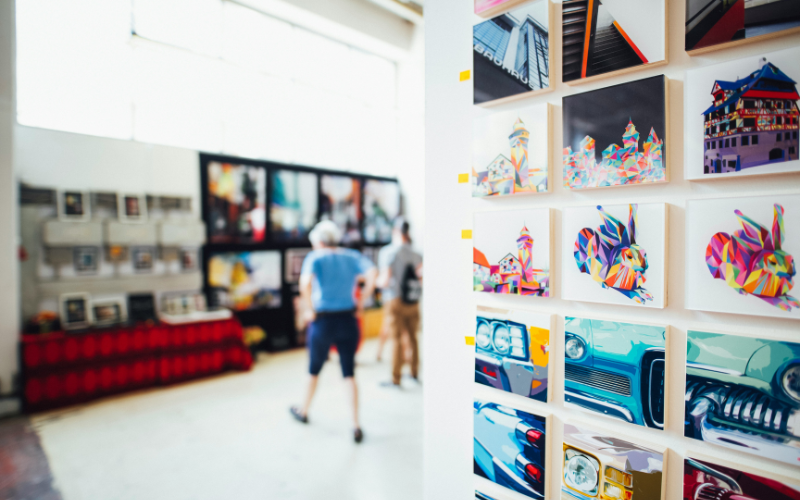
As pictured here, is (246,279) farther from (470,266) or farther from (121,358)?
(470,266)

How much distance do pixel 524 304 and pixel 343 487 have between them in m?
1.94

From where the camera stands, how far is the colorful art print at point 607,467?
1227 millimetres

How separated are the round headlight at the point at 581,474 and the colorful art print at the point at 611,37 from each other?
4.16 feet

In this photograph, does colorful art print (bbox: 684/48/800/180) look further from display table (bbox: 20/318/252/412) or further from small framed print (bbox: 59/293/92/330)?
small framed print (bbox: 59/293/92/330)

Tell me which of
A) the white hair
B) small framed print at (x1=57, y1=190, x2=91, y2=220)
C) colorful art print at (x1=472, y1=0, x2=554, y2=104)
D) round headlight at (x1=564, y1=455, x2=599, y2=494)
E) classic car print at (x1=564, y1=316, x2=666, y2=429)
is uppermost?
colorful art print at (x1=472, y1=0, x2=554, y2=104)

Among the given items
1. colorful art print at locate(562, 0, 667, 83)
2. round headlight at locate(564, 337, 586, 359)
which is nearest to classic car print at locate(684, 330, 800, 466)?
round headlight at locate(564, 337, 586, 359)

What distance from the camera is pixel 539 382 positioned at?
145 cm

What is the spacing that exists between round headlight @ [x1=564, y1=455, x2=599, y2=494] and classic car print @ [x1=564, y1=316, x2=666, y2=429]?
0.60ft

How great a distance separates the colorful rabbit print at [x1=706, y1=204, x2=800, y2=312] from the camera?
1017mm

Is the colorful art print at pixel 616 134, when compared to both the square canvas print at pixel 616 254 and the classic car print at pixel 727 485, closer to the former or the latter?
the square canvas print at pixel 616 254

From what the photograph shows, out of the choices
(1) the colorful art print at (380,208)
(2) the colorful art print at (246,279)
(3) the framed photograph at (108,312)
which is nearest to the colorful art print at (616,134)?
(3) the framed photograph at (108,312)

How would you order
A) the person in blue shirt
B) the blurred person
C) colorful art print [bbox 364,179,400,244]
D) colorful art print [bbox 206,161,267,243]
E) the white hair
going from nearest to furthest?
the person in blue shirt → the white hair → the blurred person → colorful art print [bbox 206,161,267,243] → colorful art print [bbox 364,179,400,244]

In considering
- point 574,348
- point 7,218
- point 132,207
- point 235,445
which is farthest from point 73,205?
point 574,348

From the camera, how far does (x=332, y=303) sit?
326 centimetres
